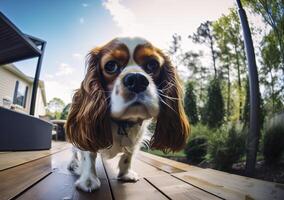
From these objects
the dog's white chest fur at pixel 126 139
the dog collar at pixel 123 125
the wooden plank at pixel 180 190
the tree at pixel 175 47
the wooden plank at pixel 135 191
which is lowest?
the wooden plank at pixel 135 191

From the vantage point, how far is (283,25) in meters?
1.17

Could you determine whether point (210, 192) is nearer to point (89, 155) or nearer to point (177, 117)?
point (177, 117)

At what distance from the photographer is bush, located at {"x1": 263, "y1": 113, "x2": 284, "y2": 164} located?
240cm

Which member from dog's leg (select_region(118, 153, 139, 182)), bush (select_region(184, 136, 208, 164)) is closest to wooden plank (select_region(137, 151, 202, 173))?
dog's leg (select_region(118, 153, 139, 182))

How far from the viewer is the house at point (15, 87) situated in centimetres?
174

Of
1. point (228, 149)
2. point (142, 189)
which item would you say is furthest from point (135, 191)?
point (228, 149)

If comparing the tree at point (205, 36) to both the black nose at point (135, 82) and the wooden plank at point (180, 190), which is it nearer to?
the black nose at point (135, 82)

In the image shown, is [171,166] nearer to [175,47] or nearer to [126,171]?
[126,171]

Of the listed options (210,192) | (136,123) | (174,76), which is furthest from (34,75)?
(210,192)

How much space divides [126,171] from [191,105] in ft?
16.5

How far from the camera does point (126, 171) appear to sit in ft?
5.60

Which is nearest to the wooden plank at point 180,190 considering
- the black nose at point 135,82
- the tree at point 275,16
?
the black nose at point 135,82

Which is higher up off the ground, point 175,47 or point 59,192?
point 175,47

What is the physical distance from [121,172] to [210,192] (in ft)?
2.17
